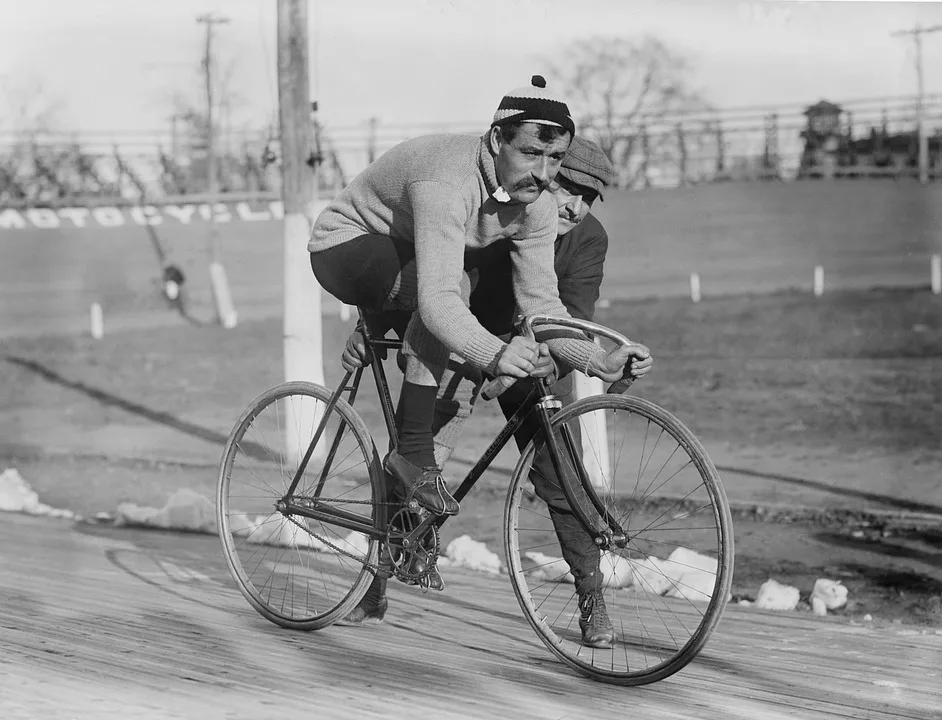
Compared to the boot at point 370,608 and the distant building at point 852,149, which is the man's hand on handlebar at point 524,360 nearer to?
the boot at point 370,608

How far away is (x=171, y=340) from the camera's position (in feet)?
72.3

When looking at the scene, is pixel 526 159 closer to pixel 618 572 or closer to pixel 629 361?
pixel 629 361

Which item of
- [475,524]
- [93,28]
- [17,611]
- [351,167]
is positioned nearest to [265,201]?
[351,167]

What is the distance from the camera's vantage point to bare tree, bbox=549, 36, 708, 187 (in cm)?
1405

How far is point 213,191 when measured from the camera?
2669cm

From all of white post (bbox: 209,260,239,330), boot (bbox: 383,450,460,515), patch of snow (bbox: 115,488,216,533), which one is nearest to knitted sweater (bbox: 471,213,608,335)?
boot (bbox: 383,450,460,515)

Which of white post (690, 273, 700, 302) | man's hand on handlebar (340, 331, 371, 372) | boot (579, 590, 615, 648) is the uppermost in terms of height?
man's hand on handlebar (340, 331, 371, 372)

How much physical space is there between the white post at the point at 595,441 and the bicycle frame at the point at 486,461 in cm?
13

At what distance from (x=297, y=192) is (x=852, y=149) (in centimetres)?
1796

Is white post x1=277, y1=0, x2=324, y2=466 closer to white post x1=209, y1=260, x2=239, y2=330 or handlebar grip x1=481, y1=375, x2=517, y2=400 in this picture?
handlebar grip x1=481, y1=375, x2=517, y2=400

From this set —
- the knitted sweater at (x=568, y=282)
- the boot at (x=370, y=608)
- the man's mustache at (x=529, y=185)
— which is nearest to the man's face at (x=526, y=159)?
the man's mustache at (x=529, y=185)

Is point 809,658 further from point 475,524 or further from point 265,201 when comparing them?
point 265,201

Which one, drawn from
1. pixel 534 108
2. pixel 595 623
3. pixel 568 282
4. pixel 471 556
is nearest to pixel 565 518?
pixel 595 623

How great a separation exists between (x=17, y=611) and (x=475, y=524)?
382cm
